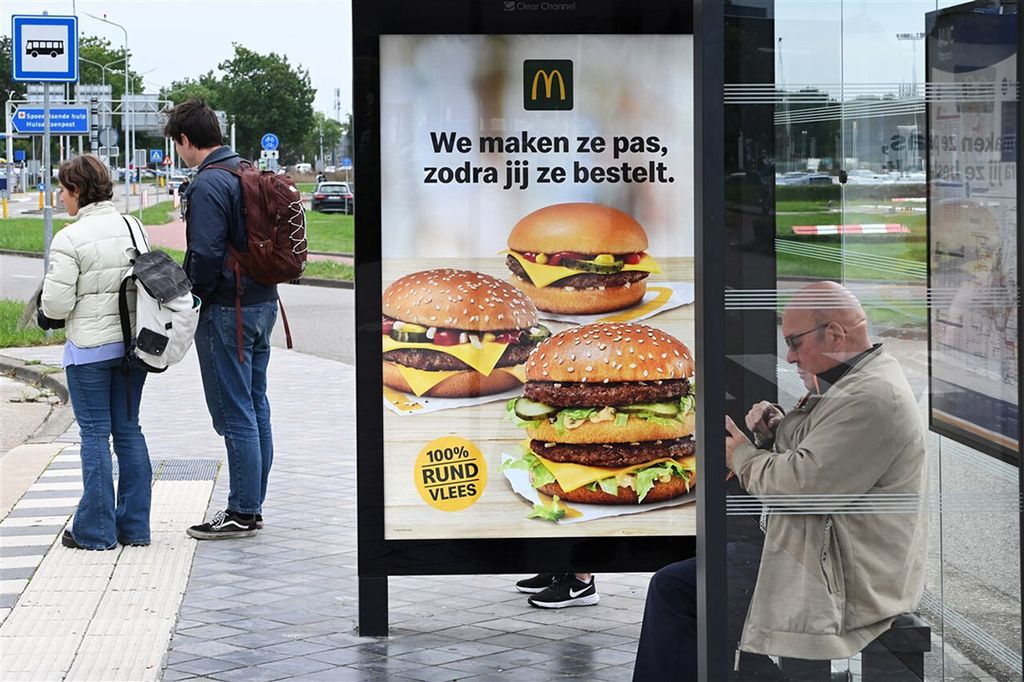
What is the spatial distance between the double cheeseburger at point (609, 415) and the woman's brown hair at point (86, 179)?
2678 millimetres

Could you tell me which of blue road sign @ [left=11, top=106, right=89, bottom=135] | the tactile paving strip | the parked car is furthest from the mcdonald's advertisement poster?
the parked car

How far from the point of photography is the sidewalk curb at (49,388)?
34.6 feet

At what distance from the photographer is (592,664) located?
16.9 feet

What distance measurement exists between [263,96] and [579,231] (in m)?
84.1

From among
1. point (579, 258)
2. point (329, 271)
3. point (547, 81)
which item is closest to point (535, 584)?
point (579, 258)

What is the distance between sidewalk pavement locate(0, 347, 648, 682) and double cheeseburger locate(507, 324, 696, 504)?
2.14 ft

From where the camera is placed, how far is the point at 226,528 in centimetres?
712

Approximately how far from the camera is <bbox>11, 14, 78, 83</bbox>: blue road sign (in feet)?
47.7

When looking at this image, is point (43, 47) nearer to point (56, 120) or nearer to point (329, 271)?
point (56, 120)

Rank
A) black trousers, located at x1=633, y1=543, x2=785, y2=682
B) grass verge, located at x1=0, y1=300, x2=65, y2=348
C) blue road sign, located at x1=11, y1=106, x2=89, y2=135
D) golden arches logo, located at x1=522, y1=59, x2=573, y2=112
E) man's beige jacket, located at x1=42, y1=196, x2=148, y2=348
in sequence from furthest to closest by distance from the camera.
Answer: blue road sign, located at x1=11, y1=106, x2=89, y2=135, grass verge, located at x1=0, y1=300, x2=65, y2=348, man's beige jacket, located at x1=42, y1=196, x2=148, y2=348, golden arches logo, located at x1=522, y1=59, x2=573, y2=112, black trousers, located at x1=633, y1=543, x2=785, y2=682

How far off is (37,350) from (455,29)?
12.0 metres

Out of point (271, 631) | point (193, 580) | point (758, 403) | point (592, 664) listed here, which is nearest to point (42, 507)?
point (193, 580)

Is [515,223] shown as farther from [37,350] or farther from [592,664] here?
[37,350]

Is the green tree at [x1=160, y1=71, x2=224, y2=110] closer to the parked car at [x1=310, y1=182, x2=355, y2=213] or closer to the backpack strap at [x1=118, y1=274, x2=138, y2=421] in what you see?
the parked car at [x1=310, y1=182, x2=355, y2=213]
